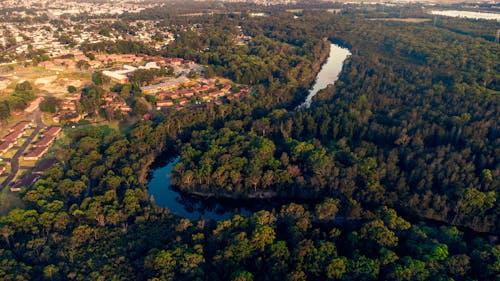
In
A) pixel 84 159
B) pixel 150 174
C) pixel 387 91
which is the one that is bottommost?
pixel 150 174

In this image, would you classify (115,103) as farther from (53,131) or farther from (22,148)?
(22,148)

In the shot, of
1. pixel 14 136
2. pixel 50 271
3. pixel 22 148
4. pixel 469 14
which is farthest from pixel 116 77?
pixel 469 14

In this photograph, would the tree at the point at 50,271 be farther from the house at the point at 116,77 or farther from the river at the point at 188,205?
the house at the point at 116,77

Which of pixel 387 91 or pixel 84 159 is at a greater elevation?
pixel 387 91

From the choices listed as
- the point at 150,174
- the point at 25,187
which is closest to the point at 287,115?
the point at 150,174

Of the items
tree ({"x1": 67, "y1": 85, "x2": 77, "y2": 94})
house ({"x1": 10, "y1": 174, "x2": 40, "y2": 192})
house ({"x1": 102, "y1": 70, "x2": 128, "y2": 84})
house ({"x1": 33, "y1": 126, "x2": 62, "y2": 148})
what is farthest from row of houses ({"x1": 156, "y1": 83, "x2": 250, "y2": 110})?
house ({"x1": 10, "y1": 174, "x2": 40, "y2": 192})

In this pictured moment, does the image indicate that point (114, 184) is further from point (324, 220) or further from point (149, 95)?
point (149, 95)
